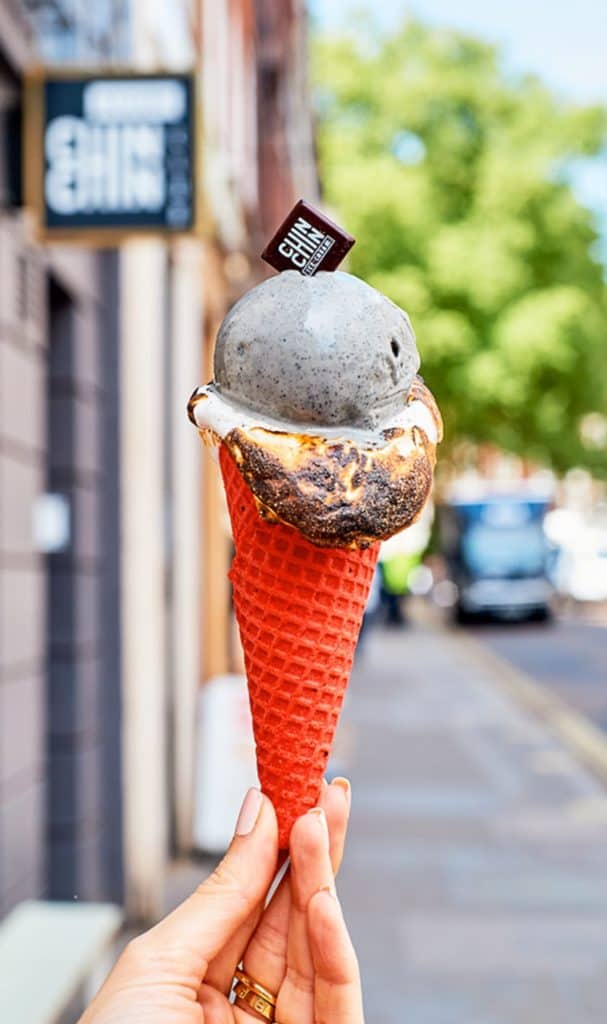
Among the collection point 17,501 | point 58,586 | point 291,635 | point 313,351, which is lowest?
point 58,586

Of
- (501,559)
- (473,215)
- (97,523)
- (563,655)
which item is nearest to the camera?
(97,523)

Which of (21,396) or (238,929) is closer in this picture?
(238,929)

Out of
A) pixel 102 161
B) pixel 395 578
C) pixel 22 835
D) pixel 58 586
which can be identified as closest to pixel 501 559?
pixel 395 578

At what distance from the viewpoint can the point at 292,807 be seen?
171cm

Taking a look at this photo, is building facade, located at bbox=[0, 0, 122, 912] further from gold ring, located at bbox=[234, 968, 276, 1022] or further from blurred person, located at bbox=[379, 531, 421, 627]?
blurred person, located at bbox=[379, 531, 421, 627]

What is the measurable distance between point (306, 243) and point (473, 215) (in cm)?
3156

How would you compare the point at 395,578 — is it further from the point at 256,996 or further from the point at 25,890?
the point at 256,996

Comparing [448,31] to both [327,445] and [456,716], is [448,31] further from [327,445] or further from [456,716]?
[327,445]

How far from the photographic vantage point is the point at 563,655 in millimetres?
21609

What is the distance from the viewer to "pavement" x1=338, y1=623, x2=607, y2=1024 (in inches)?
232

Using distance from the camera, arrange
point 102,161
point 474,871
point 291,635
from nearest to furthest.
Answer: point 291,635 → point 102,161 → point 474,871

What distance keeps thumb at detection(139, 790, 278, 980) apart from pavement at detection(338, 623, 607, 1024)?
4.17m

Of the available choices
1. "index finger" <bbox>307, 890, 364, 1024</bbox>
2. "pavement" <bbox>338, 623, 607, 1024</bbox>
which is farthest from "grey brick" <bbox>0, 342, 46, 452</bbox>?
"index finger" <bbox>307, 890, 364, 1024</bbox>

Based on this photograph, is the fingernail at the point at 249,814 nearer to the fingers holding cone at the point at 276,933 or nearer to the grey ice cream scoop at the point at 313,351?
the fingers holding cone at the point at 276,933
